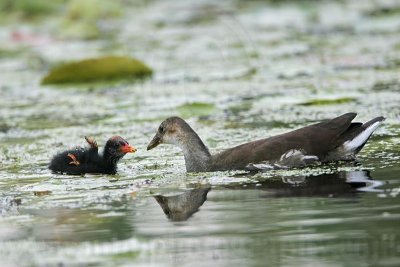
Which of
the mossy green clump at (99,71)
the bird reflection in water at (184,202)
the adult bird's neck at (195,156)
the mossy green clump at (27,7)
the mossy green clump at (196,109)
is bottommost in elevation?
the bird reflection in water at (184,202)

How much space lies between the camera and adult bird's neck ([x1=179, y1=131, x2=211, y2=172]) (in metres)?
8.48

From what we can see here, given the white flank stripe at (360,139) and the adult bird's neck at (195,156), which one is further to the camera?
the adult bird's neck at (195,156)

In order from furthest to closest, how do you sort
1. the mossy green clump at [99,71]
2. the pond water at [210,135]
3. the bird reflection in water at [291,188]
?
the mossy green clump at [99,71]
the bird reflection in water at [291,188]
the pond water at [210,135]

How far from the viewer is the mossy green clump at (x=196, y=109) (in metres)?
11.6

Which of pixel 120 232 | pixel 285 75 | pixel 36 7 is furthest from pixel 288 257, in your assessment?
pixel 36 7

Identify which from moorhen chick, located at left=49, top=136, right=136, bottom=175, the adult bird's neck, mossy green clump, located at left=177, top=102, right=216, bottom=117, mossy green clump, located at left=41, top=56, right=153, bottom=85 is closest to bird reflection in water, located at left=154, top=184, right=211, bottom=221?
the adult bird's neck

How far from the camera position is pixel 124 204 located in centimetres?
706

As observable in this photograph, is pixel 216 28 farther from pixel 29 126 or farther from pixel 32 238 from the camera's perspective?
pixel 32 238

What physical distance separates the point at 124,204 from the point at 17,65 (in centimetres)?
1070

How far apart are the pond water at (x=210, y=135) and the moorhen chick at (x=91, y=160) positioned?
13 centimetres

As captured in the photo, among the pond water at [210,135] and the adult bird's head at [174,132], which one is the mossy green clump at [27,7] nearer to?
the pond water at [210,135]

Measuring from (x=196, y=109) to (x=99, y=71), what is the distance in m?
2.83

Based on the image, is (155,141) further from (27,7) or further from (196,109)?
(27,7)

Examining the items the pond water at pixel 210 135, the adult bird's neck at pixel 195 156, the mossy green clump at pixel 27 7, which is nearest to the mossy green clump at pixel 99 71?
the pond water at pixel 210 135
